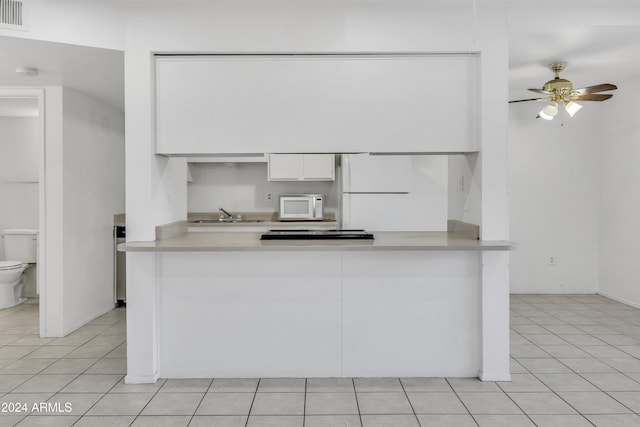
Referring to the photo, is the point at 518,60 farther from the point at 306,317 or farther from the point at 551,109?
the point at 306,317

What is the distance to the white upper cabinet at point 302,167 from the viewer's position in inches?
225

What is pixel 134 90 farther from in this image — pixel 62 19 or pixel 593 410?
pixel 593 410

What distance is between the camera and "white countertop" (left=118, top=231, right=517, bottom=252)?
8.82 feet

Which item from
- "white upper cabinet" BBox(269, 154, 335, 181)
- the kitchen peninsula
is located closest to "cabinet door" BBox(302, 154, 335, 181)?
"white upper cabinet" BBox(269, 154, 335, 181)

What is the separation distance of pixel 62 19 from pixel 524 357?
13.0ft

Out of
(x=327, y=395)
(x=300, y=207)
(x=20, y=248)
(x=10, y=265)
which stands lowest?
(x=327, y=395)

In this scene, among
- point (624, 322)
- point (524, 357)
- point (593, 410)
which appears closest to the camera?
point (593, 410)

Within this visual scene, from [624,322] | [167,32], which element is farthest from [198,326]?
[624,322]

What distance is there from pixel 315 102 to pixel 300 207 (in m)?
2.92

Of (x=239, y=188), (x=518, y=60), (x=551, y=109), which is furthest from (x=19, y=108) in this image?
(x=551, y=109)

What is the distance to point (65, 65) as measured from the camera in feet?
10.9

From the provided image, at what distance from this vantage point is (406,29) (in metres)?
2.94

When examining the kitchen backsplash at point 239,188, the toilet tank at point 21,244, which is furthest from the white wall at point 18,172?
the kitchen backsplash at point 239,188

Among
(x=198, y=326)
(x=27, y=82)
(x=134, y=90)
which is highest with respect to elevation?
(x=27, y=82)
